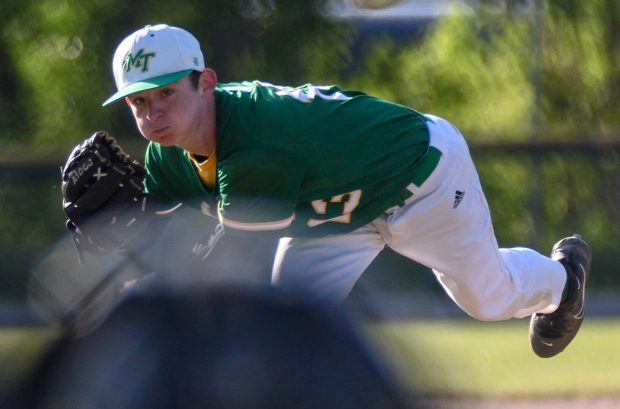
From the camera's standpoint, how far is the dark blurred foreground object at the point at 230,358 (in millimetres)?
2066

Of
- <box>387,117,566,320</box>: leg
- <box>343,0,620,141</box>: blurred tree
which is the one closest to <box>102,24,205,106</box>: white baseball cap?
<box>387,117,566,320</box>: leg

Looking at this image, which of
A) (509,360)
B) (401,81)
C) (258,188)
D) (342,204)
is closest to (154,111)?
(258,188)

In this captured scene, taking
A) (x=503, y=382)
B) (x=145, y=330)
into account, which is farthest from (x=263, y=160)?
(x=503, y=382)

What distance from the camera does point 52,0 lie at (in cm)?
1205

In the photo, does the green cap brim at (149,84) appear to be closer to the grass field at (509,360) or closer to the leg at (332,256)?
the leg at (332,256)

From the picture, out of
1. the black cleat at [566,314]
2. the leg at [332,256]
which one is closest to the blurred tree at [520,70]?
the black cleat at [566,314]

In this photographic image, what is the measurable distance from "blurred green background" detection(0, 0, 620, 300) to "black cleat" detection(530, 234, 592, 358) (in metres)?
4.17

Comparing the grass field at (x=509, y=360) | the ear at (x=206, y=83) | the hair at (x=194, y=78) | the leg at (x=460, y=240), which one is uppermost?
the hair at (x=194, y=78)

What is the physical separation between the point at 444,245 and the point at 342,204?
537 millimetres

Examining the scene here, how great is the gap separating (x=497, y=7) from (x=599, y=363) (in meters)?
6.01

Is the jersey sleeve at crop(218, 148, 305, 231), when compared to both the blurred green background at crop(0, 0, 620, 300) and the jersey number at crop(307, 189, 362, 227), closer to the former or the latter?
the jersey number at crop(307, 189, 362, 227)

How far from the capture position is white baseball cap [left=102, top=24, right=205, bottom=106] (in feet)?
13.3

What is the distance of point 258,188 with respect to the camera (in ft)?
13.4

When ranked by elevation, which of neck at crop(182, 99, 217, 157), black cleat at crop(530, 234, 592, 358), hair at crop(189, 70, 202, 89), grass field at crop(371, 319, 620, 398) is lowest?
grass field at crop(371, 319, 620, 398)
